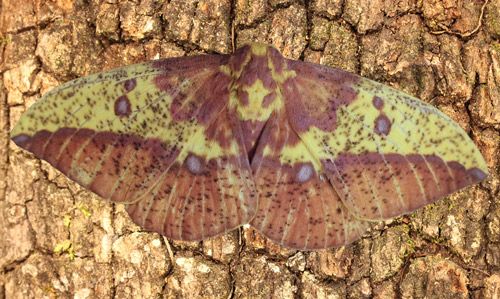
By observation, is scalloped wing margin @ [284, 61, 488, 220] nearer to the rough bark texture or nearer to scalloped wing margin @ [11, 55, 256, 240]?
the rough bark texture

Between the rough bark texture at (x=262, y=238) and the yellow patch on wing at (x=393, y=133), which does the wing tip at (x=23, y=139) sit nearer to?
the rough bark texture at (x=262, y=238)

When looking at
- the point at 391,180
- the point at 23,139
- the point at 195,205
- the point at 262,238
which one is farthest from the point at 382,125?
the point at 23,139

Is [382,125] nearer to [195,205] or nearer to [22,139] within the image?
[195,205]

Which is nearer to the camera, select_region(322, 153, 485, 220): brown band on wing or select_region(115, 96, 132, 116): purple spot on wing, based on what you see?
select_region(322, 153, 485, 220): brown band on wing

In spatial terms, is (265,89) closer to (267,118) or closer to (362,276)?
(267,118)

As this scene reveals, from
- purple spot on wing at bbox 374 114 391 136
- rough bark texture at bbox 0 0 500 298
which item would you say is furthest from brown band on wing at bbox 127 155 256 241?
purple spot on wing at bbox 374 114 391 136
